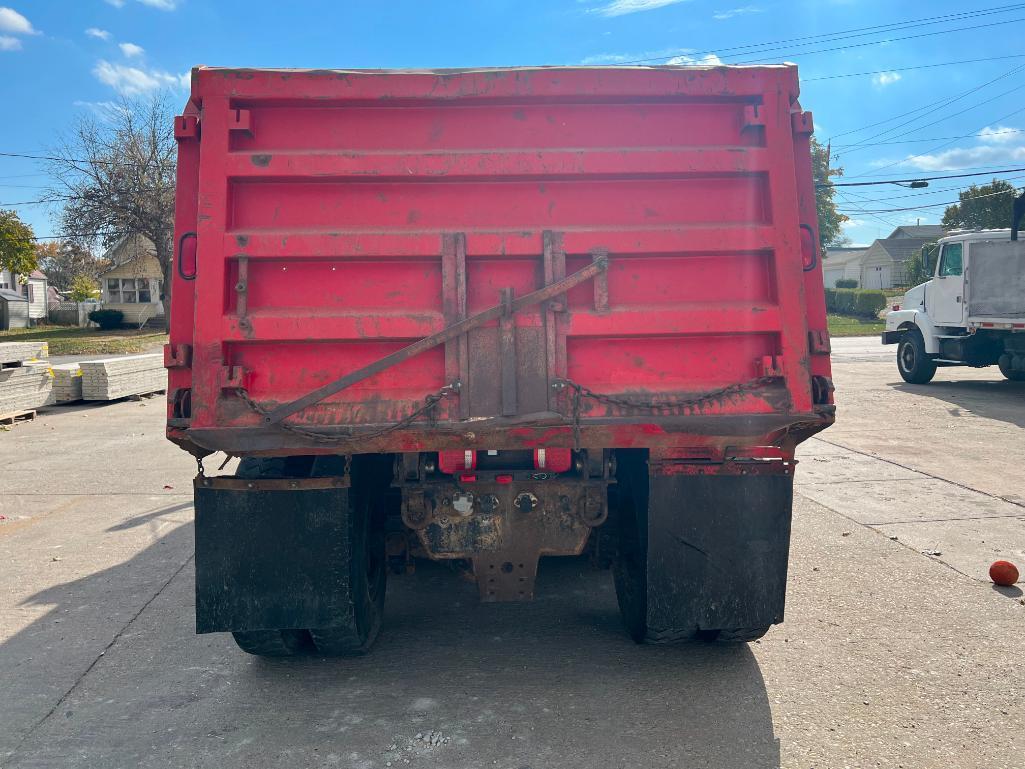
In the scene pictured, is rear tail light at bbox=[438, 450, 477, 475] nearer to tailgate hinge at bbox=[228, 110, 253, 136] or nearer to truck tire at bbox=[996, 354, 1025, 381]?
tailgate hinge at bbox=[228, 110, 253, 136]

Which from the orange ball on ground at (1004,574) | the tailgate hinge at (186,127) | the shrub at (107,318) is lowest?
the orange ball on ground at (1004,574)

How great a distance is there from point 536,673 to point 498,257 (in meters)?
1.99

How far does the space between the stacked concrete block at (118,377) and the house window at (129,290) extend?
3604cm

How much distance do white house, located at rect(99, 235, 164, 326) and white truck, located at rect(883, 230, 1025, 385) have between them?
41314 mm

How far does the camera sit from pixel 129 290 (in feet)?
162

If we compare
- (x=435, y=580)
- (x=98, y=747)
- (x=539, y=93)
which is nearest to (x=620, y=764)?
(x=98, y=747)

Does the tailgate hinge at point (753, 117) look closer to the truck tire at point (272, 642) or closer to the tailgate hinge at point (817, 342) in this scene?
the tailgate hinge at point (817, 342)

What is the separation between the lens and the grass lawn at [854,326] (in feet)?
117

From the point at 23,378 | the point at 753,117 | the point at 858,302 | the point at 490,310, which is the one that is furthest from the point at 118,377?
the point at 858,302

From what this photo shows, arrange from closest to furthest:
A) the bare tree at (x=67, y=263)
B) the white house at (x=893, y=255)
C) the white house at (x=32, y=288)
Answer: the bare tree at (x=67, y=263), the white house at (x=32, y=288), the white house at (x=893, y=255)

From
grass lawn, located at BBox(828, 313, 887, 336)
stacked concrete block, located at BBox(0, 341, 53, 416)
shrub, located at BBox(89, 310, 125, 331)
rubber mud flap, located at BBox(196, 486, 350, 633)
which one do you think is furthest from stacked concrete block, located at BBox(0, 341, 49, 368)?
shrub, located at BBox(89, 310, 125, 331)

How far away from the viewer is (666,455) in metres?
3.45

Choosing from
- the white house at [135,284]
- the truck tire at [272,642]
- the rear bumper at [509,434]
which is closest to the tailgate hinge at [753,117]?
the rear bumper at [509,434]

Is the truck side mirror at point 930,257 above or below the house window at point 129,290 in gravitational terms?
below
